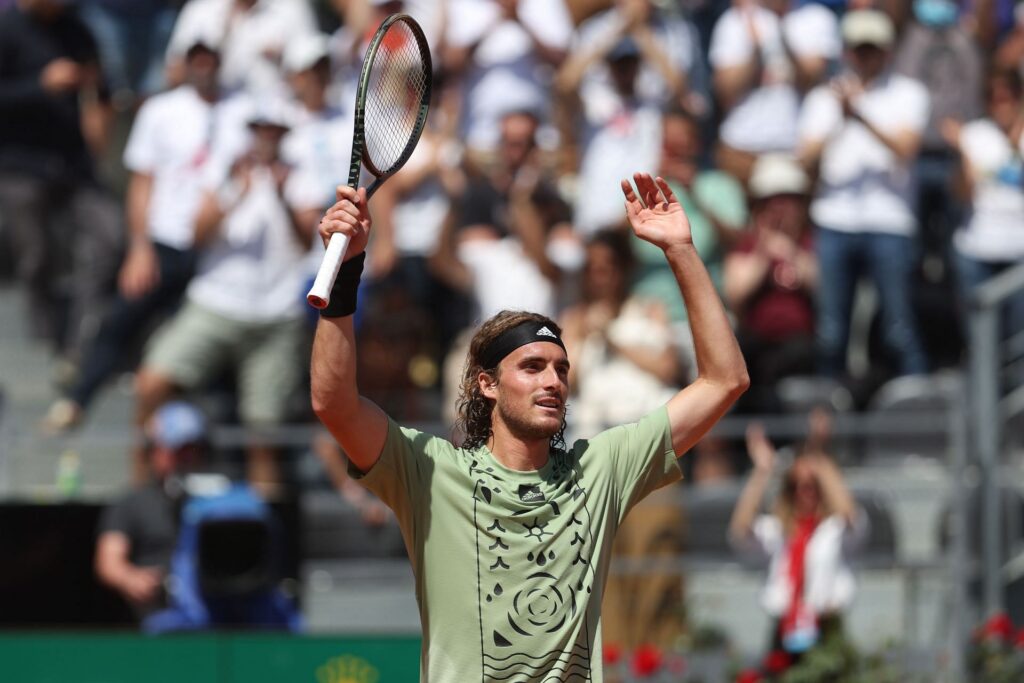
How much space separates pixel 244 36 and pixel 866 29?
3.87m

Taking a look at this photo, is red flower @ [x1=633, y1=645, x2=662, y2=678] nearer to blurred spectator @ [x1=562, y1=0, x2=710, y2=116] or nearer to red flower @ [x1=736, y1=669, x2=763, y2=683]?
red flower @ [x1=736, y1=669, x2=763, y2=683]

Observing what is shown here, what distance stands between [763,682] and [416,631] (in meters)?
1.86

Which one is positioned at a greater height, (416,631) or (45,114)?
(45,114)

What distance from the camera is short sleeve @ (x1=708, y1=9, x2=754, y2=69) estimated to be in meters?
11.0

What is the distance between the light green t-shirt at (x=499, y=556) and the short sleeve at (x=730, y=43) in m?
6.80

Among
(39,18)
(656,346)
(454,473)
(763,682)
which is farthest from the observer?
(39,18)

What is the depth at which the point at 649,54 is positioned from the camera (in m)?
10.8

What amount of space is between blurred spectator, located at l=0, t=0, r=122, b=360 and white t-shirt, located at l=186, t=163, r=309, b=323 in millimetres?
1285

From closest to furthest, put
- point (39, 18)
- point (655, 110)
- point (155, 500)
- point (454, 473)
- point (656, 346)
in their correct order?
point (454, 473) → point (155, 500) → point (656, 346) → point (655, 110) → point (39, 18)

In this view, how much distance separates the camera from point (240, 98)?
11.0m

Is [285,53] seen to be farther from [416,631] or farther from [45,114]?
[416,631]

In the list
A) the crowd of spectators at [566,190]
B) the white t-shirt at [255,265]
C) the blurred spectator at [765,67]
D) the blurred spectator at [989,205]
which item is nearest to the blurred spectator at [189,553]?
the crowd of spectators at [566,190]

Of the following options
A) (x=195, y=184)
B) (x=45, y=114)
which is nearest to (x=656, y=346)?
(x=195, y=184)

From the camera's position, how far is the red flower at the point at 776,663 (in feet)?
26.9
